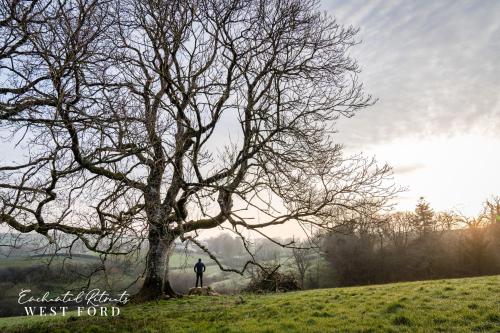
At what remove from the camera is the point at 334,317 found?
9164mm

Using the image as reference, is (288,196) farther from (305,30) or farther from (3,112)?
(3,112)

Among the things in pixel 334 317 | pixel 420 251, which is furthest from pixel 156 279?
pixel 420 251

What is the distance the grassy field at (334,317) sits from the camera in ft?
25.6

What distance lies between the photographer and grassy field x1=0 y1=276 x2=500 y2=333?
7.80m

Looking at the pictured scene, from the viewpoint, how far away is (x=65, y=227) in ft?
23.9

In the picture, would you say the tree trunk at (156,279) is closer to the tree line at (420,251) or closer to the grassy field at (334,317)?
the grassy field at (334,317)

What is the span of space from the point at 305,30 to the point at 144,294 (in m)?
11.6

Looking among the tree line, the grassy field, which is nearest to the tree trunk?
the grassy field

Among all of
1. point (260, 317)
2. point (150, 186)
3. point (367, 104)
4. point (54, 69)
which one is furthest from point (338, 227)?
point (54, 69)

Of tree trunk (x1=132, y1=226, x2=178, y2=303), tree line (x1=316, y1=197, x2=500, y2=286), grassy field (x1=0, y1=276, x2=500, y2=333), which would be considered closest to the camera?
grassy field (x1=0, y1=276, x2=500, y2=333)

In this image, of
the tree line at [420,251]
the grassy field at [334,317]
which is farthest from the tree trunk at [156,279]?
the tree line at [420,251]

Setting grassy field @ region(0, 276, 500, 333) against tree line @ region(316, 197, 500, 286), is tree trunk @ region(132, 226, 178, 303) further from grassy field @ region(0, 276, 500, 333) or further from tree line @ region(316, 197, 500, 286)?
tree line @ region(316, 197, 500, 286)

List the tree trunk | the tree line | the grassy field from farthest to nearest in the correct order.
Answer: the tree line → the tree trunk → the grassy field

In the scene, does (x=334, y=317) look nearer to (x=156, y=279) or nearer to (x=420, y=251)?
(x=156, y=279)
